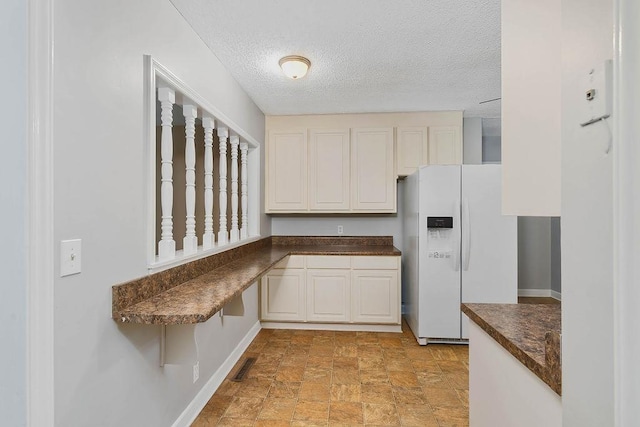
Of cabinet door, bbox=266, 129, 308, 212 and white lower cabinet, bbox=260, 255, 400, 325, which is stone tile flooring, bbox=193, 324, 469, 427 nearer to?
white lower cabinet, bbox=260, 255, 400, 325

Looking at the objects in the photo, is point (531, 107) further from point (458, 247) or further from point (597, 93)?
point (458, 247)

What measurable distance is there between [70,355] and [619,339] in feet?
4.92

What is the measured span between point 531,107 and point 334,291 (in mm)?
3085

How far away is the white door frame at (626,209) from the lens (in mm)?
431

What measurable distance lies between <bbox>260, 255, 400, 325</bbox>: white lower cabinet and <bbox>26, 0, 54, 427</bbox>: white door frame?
284 cm

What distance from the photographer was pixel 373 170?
4.08m

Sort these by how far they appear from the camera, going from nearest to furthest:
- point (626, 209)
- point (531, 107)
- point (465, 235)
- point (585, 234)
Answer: point (626, 209), point (585, 234), point (531, 107), point (465, 235)

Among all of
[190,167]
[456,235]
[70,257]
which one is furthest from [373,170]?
[70,257]

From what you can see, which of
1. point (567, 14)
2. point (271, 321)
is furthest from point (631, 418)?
point (271, 321)

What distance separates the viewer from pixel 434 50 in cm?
253

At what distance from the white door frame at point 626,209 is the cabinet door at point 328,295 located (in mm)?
3400

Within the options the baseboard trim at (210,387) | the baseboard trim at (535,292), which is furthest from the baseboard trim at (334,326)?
the baseboard trim at (535,292)

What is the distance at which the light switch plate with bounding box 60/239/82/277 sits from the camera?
1.17 metres

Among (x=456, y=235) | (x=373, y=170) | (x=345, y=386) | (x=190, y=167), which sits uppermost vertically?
(x=373, y=170)
